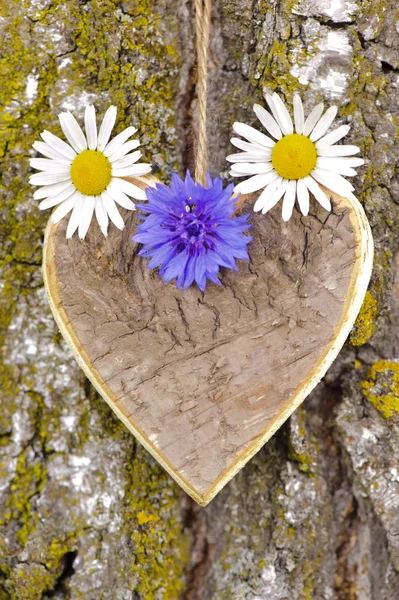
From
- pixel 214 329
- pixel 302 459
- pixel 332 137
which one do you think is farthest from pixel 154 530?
pixel 332 137

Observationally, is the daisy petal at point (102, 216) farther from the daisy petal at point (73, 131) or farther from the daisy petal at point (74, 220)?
the daisy petal at point (73, 131)

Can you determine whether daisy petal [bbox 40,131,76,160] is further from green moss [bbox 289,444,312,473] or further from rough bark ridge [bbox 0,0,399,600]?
green moss [bbox 289,444,312,473]

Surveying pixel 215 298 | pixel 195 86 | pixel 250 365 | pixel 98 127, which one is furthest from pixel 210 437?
pixel 195 86

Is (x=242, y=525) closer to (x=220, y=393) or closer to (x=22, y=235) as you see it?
(x=220, y=393)

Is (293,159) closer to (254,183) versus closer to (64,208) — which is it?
(254,183)

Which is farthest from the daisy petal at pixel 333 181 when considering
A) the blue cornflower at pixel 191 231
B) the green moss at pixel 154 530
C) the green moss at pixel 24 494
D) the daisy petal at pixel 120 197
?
the green moss at pixel 24 494
